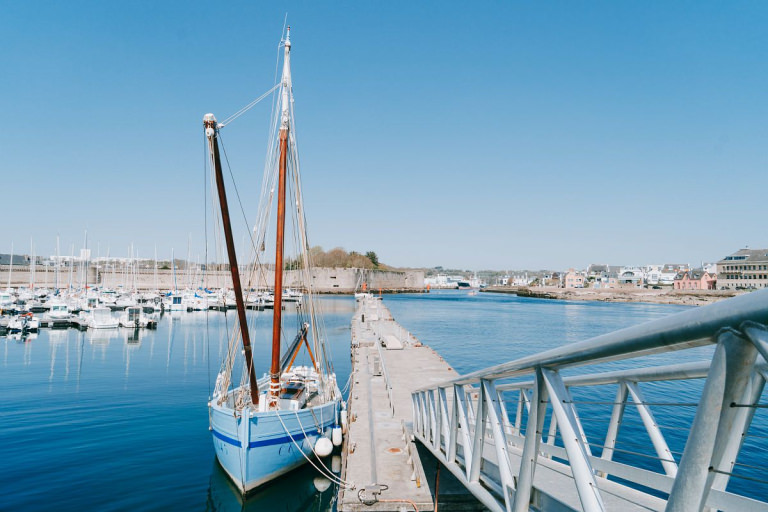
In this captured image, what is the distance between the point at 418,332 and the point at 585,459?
50632mm

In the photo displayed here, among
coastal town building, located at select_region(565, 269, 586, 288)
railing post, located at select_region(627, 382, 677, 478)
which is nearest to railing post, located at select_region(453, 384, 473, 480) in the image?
railing post, located at select_region(627, 382, 677, 478)

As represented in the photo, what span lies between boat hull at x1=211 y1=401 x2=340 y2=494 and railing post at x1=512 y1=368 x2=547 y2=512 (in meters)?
9.30

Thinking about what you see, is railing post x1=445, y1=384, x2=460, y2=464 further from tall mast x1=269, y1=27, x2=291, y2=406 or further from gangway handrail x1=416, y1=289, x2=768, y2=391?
tall mast x1=269, y1=27, x2=291, y2=406

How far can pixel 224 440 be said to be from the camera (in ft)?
40.7

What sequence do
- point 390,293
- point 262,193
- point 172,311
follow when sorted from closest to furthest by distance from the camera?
point 262,193
point 172,311
point 390,293

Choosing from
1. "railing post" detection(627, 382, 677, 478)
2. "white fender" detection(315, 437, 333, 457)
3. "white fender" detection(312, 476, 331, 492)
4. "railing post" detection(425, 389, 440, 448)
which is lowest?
"white fender" detection(312, 476, 331, 492)

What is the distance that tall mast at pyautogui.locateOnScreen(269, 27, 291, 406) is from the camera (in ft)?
43.5

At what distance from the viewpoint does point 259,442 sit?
12.1 meters

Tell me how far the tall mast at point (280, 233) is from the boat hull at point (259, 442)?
821mm

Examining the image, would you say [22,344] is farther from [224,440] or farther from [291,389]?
[224,440]

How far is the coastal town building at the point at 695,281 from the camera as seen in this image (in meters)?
129

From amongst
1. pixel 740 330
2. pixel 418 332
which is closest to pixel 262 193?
pixel 740 330

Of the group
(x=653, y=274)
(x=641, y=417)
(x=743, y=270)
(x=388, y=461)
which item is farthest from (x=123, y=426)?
(x=653, y=274)

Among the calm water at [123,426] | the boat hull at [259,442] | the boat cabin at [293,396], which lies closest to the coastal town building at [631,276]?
the calm water at [123,426]
